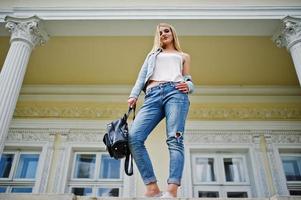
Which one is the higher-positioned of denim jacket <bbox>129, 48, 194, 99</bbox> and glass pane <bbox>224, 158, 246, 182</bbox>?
glass pane <bbox>224, 158, 246, 182</bbox>

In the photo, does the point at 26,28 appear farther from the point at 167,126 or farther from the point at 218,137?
the point at 218,137

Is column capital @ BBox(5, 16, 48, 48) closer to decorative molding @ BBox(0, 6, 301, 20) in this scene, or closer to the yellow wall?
decorative molding @ BBox(0, 6, 301, 20)

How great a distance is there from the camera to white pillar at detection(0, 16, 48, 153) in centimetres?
410

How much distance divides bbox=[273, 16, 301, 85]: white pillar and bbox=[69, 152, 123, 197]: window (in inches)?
152

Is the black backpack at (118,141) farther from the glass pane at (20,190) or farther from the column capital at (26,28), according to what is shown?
the glass pane at (20,190)

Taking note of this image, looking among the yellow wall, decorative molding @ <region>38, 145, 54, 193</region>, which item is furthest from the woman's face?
decorative molding @ <region>38, 145, 54, 193</region>

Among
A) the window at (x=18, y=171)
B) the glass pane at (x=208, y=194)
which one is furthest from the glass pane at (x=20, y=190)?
the glass pane at (x=208, y=194)

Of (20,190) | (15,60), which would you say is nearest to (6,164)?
(20,190)

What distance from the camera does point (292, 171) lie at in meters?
6.31

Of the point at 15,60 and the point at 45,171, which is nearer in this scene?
the point at 15,60

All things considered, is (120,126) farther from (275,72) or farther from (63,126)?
(275,72)

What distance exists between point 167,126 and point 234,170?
434 centimetres

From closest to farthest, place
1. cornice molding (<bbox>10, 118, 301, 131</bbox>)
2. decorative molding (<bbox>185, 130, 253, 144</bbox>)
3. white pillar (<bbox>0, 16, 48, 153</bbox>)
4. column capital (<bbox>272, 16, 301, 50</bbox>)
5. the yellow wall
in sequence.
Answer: white pillar (<bbox>0, 16, 48, 153</bbox>)
column capital (<bbox>272, 16, 301, 50</bbox>)
the yellow wall
decorative molding (<bbox>185, 130, 253, 144</bbox>)
cornice molding (<bbox>10, 118, 301, 131</bbox>)

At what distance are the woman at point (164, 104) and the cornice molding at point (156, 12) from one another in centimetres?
226
